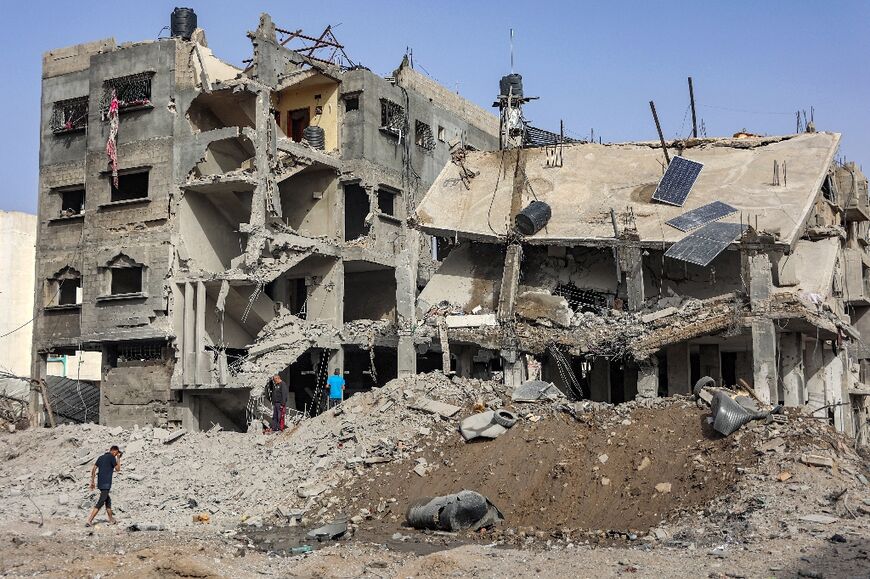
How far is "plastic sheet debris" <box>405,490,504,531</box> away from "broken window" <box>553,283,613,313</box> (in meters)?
12.7

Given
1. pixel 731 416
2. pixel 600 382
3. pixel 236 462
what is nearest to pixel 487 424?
pixel 731 416

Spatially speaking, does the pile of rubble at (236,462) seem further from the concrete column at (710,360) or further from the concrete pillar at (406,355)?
the concrete column at (710,360)

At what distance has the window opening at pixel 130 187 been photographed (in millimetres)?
34969

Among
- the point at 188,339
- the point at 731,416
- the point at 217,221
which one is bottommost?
the point at 731,416

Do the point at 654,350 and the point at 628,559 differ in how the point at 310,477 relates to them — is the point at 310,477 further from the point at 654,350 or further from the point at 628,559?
the point at 654,350

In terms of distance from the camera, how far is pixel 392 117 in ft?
124

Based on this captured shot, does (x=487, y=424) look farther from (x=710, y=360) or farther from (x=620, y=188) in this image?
(x=620, y=188)

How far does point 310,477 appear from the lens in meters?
21.0

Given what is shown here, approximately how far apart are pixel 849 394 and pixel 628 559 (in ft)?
69.8

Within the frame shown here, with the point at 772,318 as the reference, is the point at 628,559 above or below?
below

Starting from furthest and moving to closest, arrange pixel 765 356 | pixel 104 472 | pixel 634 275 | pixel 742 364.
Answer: pixel 742 364 < pixel 634 275 < pixel 765 356 < pixel 104 472

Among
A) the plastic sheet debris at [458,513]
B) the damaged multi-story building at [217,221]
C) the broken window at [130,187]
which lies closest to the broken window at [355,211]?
the damaged multi-story building at [217,221]

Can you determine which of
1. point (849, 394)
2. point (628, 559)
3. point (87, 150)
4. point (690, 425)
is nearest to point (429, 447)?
point (690, 425)

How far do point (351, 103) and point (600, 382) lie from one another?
13.8m
